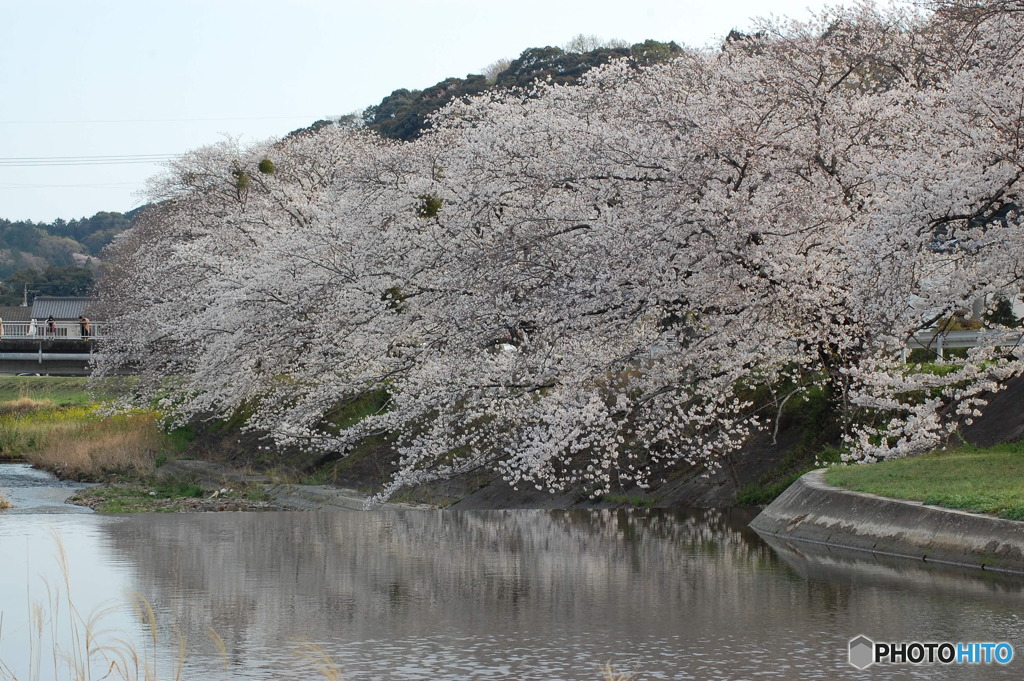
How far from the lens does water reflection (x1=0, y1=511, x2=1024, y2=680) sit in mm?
9516

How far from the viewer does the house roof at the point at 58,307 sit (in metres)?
109

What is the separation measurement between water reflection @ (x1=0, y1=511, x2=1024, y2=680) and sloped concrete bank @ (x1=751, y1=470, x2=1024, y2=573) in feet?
1.45

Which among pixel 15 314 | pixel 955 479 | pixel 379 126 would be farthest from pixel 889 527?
pixel 15 314

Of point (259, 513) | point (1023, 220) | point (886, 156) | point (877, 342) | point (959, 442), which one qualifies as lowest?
point (259, 513)

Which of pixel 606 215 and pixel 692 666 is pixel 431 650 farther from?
pixel 606 215

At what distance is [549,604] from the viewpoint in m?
12.3

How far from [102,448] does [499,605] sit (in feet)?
93.3

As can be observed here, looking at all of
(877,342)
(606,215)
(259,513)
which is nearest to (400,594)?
(877,342)

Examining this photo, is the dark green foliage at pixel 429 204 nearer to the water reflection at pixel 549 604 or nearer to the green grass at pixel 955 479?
the water reflection at pixel 549 604

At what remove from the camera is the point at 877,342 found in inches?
700

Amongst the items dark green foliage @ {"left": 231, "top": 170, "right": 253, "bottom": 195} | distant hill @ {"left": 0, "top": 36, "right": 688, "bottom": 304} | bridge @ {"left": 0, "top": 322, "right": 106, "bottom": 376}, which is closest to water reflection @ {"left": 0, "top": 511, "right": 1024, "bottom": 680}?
distant hill @ {"left": 0, "top": 36, "right": 688, "bottom": 304}

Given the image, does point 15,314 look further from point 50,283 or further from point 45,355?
point 45,355

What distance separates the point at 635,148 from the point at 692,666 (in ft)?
40.7

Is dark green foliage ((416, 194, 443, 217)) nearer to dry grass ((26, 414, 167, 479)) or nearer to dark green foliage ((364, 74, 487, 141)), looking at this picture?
dry grass ((26, 414, 167, 479))
